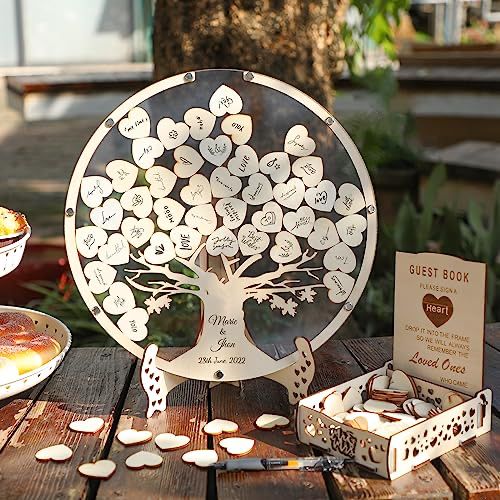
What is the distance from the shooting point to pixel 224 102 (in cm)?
143

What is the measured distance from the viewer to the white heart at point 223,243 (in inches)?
56.6

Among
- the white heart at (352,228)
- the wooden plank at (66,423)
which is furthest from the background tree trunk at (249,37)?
the white heart at (352,228)

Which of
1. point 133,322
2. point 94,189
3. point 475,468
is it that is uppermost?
point 94,189

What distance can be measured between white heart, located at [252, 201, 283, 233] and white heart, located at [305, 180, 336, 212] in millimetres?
52

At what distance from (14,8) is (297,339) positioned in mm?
4990

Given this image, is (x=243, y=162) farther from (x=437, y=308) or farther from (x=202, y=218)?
→ (x=437, y=308)

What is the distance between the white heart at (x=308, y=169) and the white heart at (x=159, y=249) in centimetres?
23

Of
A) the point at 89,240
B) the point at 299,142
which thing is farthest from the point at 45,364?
the point at 299,142

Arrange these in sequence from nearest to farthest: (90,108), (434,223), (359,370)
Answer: (359,370)
(434,223)
(90,108)

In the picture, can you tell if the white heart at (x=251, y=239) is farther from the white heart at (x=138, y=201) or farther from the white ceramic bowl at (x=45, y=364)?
the white ceramic bowl at (x=45, y=364)

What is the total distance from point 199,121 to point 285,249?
24cm

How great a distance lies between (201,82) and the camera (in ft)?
4.74

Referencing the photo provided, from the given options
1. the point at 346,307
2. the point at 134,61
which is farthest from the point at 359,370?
the point at 134,61

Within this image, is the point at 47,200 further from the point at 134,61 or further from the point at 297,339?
the point at 297,339
